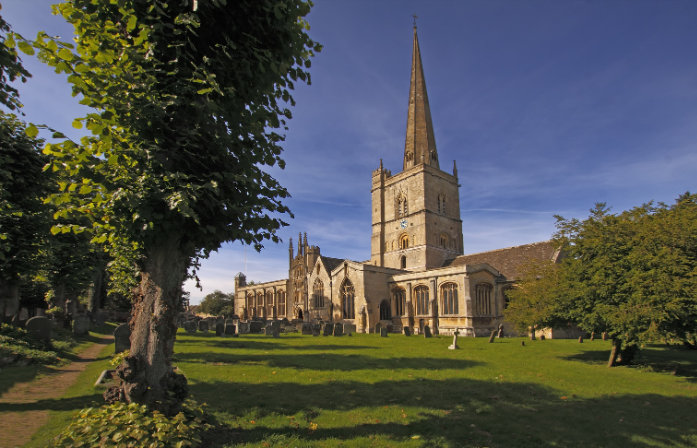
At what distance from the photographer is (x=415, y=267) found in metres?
40.4

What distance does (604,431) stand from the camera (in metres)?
5.89

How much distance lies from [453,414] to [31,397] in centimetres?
851

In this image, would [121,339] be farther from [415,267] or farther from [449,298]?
[415,267]

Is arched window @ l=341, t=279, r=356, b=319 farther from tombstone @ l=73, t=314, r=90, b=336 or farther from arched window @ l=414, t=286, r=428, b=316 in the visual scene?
tombstone @ l=73, t=314, r=90, b=336

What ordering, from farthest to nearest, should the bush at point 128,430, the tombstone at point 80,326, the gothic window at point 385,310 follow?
the gothic window at point 385,310
the tombstone at point 80,326
the bush at point 128,430

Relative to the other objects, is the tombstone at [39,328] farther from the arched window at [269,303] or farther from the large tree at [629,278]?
the arched window at [269,303]

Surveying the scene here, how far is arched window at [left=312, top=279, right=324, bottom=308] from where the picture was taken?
43.3m

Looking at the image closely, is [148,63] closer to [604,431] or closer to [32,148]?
[604,431]

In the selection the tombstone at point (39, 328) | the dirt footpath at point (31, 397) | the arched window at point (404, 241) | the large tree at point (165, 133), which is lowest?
the dirt footpath at point (31, 397)

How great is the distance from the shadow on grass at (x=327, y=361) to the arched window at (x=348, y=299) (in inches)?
929

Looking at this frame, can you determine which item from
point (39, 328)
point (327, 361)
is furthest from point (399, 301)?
point (39, 328)

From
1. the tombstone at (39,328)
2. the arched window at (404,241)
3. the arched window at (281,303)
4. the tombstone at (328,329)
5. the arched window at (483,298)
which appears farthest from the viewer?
the arched window at (281,303)

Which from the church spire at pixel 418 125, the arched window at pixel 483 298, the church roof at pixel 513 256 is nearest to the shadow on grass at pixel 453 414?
the arched window at pixel 483 298

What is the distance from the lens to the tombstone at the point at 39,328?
12820mm
